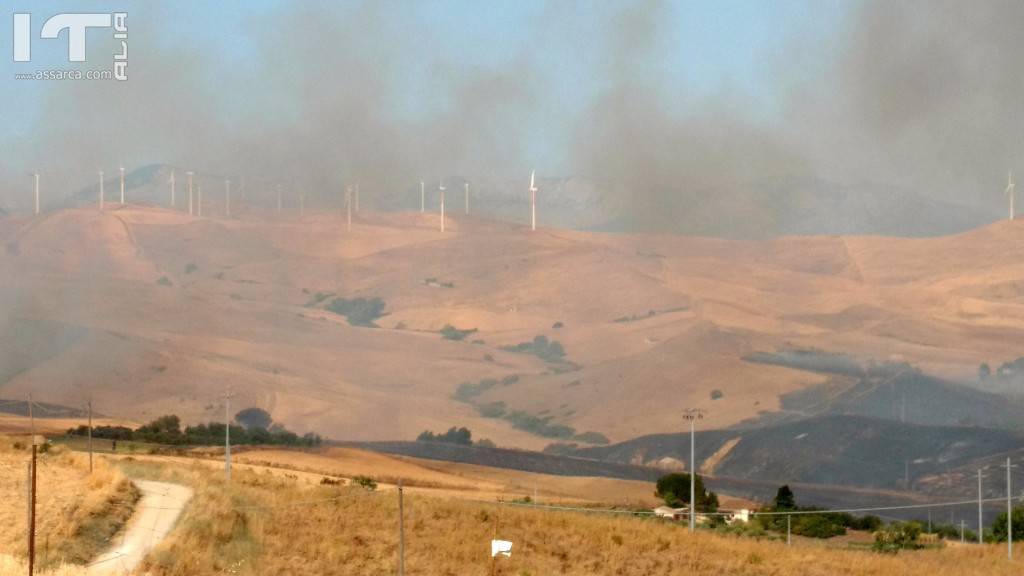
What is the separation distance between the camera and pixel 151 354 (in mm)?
181375

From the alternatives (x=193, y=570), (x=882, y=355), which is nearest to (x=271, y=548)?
(x=193, y=570)

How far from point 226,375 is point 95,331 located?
62.8 feet

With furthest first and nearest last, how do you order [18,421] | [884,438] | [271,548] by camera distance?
[884,438]
[18,421]
[271,548]

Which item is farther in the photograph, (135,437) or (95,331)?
(95,331)

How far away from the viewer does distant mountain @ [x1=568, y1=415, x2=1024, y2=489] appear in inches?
5699

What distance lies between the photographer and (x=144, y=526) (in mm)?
42719

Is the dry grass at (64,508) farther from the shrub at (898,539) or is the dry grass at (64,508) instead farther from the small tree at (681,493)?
the small tree at (681,493)

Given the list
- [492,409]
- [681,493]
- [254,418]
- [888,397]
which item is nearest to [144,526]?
[681,493]

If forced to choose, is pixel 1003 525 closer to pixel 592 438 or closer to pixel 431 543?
pixel 431 543

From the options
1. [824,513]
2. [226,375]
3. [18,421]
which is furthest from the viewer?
[226,375]

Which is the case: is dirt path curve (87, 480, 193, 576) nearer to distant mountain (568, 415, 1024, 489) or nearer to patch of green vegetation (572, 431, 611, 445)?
distant mountain (568, 415, 1024, 489)

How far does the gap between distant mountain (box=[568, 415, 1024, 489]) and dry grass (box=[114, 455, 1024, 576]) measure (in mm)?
75692

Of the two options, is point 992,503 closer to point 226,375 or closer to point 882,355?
point 882,355

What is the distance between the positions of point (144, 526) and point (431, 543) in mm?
10642
